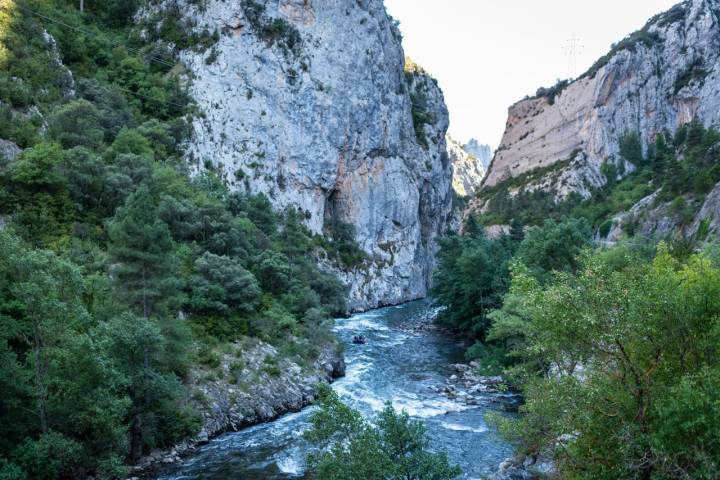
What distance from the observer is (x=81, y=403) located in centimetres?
1348

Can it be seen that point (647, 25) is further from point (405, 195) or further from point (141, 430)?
point (141, 430)

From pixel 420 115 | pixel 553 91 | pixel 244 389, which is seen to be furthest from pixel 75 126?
pixel 553 91

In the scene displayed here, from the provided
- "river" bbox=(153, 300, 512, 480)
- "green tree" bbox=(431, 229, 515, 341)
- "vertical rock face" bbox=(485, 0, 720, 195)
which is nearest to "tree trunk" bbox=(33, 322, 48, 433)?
"river" bbox=(153, 300, 512, 480)

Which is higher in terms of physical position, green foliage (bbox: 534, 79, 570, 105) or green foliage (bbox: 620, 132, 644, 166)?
green foliage (bbox: 534, 79, 570, 105)

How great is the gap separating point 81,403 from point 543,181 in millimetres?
85370

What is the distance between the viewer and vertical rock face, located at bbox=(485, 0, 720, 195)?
7362 cm

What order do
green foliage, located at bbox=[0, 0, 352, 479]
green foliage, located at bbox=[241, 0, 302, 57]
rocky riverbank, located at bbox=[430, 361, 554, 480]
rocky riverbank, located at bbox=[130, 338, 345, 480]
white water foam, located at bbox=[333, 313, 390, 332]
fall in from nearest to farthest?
green foliage, located at bbox=[0, 0, 352, 479]
rocky riverbank, located at bbox=[430, 361, 554, 480]
rocky riverbank, located at bbox=[130, 338, 345, 480]
white water foam, located at bbox=[333, 313, 390, 332]
green foliage, located at bbox=[241, 0, 302, 57]

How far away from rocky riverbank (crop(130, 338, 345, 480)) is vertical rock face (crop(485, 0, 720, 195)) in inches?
2689

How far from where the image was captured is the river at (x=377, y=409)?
16.1 metres

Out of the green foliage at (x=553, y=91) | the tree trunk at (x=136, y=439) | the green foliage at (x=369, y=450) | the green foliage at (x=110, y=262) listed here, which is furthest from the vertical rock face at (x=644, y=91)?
the tree trunk at (x=136, y=439)

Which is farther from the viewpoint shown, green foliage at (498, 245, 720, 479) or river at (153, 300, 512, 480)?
river at (153, 300, 512, 480)

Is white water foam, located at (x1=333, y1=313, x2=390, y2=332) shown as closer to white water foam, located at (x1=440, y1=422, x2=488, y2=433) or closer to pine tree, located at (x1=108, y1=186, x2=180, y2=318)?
white water foam, located at (x1=440, y1=422, x2=488, y2=433)

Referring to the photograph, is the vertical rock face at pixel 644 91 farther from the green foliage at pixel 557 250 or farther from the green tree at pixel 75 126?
the green tree at pixel 75 126

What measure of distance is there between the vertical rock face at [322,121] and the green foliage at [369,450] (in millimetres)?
40016
